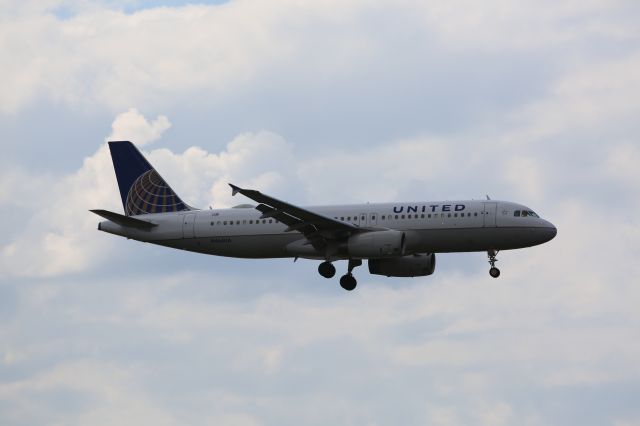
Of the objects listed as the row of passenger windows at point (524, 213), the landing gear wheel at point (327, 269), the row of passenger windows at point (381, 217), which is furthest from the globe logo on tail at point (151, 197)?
the row of passenger windows at point (524, 213)

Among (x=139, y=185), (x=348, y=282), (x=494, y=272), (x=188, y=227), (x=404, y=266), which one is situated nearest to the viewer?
(x=494, y=272)

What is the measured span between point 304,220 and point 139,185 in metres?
13.9

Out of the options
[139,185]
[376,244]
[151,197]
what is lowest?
[376,244]

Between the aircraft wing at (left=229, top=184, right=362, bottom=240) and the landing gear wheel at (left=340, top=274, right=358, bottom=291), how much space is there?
480cm

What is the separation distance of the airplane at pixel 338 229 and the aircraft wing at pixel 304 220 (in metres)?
0.05

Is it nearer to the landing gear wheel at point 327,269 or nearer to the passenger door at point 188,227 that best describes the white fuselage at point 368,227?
the passenger door at point 188,227

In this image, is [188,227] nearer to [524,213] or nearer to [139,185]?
[139,185]

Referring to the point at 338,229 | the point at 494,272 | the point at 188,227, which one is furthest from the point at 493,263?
the point at 188,227

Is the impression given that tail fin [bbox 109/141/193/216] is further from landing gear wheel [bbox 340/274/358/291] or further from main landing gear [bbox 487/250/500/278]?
main landing gear [bbox 487/250/500/278]

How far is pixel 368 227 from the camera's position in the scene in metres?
67.9

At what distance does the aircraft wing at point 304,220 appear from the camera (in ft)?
208

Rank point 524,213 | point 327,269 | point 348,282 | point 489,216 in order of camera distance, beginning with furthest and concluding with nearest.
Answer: point 348,282
point 327,269
point 524,213
point 489,216

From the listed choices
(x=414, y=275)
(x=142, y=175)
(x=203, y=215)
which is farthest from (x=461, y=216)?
(x=142, y=175)

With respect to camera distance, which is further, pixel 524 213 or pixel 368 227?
pixel 368 227
